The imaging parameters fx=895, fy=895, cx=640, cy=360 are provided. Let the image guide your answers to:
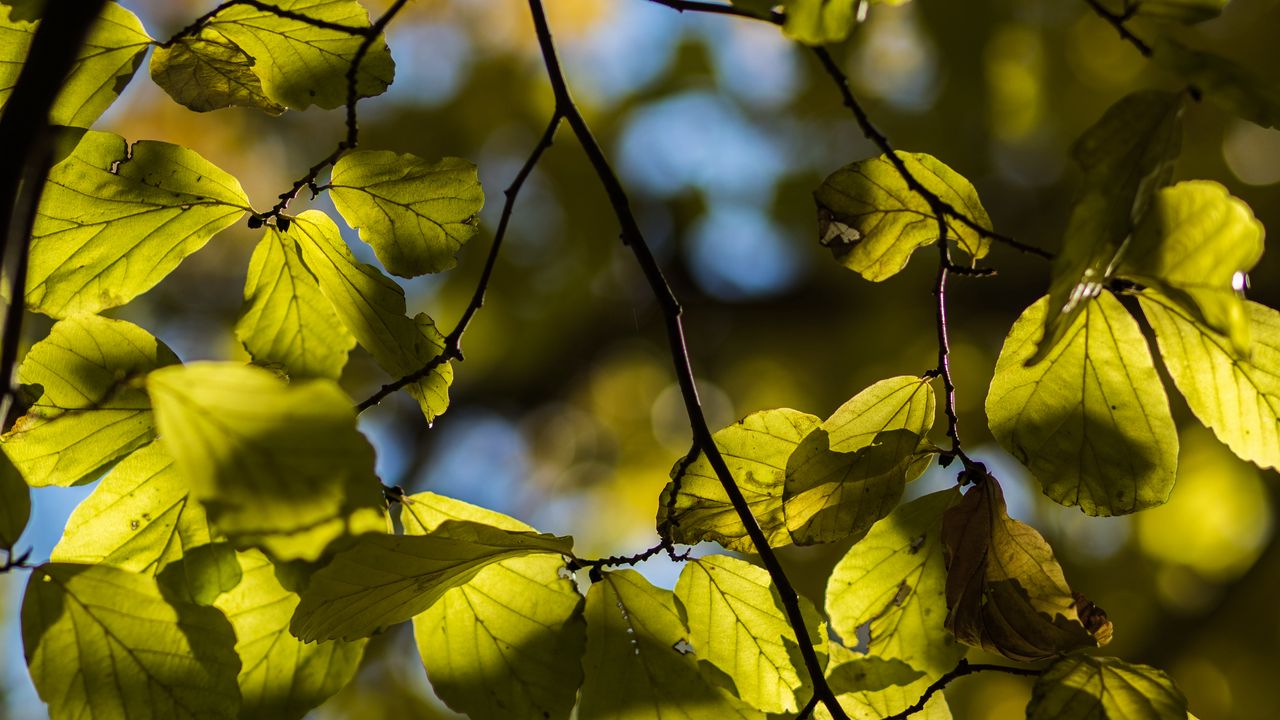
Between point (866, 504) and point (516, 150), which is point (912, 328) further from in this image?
point (866, 504)

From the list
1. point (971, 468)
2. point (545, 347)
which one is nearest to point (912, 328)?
point (545, 347)

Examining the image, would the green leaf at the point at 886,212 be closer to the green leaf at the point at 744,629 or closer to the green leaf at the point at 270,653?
the green leaf at the point at 744,629

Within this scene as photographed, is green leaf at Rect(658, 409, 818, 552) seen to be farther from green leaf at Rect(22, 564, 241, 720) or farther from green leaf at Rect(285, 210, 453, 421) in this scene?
green leaf at Rect(22, 564, 241, 720)

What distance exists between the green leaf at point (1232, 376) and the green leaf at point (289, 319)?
69 centimetres

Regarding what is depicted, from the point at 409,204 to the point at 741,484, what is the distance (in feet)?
1.27

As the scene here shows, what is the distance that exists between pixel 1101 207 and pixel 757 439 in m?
0.34

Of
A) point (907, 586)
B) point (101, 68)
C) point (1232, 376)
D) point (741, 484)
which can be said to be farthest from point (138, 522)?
point (1232, 376)

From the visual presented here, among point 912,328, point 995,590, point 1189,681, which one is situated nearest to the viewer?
point 995,590

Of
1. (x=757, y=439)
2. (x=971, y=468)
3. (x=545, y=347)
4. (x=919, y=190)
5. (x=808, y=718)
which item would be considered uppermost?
(x=545, y=347)

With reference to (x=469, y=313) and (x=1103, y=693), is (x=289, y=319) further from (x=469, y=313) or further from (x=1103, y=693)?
(x=1103, y=693)

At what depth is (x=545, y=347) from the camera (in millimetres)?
5266

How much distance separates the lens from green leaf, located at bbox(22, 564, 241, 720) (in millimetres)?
615

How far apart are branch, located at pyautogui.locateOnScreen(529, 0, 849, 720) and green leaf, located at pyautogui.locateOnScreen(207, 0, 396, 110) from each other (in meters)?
0.15

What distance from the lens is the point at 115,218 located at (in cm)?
77
